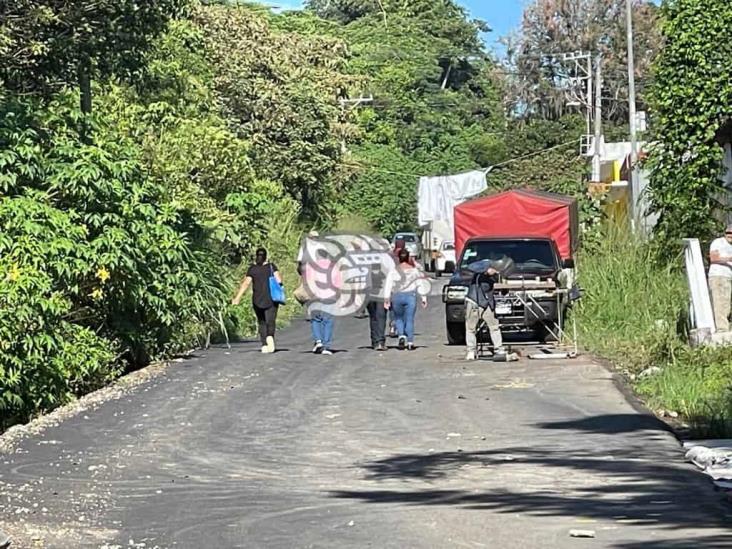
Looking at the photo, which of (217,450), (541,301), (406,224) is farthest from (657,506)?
(406,224)

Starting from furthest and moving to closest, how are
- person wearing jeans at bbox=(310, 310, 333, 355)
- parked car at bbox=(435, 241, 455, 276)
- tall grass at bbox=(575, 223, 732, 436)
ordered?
parked car at bbox=(435, 241, 455, 276) → person wearing jeans at bbox=(310, 310, 333, 355) → tall grass at bbox=(575, 223, 732, 436)

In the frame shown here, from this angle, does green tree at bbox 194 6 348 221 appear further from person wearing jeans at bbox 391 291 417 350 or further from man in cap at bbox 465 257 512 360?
man in cap at bbox 465 257 512 360

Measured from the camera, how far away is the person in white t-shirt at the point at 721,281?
1766 centimetres

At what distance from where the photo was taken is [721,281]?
57.9ft

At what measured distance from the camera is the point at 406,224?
7162 cm

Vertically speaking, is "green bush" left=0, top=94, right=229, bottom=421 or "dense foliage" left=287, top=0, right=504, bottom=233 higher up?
"dense foliage" left=287, top=0, right=504, bottom=233

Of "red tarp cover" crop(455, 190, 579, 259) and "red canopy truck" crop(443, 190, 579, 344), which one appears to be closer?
"red canopy truck" crop(443, 190, 579, 344)

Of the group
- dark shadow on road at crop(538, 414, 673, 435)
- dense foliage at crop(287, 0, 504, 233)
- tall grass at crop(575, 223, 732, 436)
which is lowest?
dark shadow on road at crop(538, 414, 673, 435)

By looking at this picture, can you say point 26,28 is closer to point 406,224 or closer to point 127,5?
point 127,5

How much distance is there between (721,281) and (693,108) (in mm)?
5501

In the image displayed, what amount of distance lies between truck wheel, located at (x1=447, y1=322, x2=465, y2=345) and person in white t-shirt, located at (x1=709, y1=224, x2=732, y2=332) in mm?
5736

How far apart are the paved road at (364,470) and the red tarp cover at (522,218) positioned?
13.5 m

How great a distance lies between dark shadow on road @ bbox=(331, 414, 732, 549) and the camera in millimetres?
8734

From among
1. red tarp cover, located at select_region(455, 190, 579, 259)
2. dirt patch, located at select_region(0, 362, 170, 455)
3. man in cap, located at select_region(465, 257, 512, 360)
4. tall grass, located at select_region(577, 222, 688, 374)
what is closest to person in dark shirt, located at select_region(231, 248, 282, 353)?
dirt patch, located at select_region(0, 362, 170, 455)
